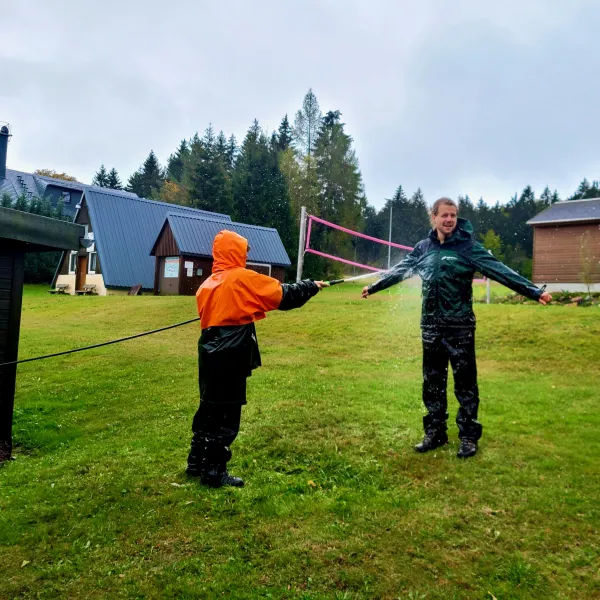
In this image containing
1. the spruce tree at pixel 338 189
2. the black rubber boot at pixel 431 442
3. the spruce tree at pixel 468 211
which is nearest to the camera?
the black rubber boot at pixel 431 442

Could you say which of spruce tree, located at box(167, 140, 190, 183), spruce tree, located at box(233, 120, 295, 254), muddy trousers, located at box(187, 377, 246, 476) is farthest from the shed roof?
spruce tree, located at box(167, 140, 190, 183)

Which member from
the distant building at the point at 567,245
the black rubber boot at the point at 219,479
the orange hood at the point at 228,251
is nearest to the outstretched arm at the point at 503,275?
the orange hood at the point at 228,251

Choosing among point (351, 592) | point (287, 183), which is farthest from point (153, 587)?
point (287, 183)

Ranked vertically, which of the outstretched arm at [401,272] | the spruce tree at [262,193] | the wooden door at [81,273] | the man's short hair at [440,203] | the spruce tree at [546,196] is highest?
the spruce tree at [546,196]

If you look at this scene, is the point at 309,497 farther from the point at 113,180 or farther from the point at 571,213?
the point at 113,180

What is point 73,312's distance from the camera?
2120cm

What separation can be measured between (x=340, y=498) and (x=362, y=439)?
1.30m

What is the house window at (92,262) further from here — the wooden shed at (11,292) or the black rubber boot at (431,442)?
the black rubber boot at (431,442)

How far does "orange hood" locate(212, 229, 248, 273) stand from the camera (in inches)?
176

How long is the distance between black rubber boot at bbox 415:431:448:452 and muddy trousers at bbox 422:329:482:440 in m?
0.03

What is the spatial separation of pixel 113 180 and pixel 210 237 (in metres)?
52.1

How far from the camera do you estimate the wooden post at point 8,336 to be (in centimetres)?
596

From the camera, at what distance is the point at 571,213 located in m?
25.6

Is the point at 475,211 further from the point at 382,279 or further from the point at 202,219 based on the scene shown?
the point at 382,279
